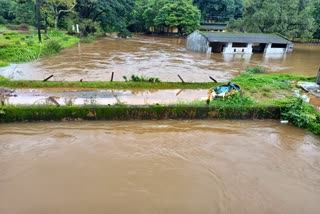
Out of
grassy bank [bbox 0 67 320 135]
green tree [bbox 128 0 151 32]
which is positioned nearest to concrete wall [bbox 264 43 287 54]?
grassy bank [bbox 0 67 320 135]

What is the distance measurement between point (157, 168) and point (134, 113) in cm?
312

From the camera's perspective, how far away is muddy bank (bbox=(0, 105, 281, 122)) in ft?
29.6

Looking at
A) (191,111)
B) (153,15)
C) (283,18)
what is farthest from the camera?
(153,15)

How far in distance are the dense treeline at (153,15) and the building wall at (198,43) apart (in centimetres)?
1063

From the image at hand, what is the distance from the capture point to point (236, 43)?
1199 inches

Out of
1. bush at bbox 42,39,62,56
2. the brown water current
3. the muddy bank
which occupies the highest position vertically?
bush at bbox 42,39,62,56

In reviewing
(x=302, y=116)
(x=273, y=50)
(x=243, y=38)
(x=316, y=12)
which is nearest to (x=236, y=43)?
(x=243, y=38)

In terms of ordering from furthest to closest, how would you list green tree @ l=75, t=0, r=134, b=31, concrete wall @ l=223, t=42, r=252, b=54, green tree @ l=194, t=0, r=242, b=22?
green tree @ l=194, t=0, r=242, b=22, green tree @ l=75, t=0, r=134, b=31, concrete wall @ l=223, t=42, r=252, b=54

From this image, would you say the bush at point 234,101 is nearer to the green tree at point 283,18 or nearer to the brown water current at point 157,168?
the brown water current at point 157,168

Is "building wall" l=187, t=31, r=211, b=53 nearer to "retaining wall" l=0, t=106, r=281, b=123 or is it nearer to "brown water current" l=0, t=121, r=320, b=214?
"retaining wall" l=0, t=106, r=281, b=123

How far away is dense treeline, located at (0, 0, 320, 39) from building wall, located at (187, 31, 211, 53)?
1063 cm

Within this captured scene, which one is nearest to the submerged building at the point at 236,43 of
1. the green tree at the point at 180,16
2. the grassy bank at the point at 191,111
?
the green tree at the point at 180,16

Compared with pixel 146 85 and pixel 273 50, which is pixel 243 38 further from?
pixel 146 85

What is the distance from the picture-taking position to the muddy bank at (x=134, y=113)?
29.6ft
